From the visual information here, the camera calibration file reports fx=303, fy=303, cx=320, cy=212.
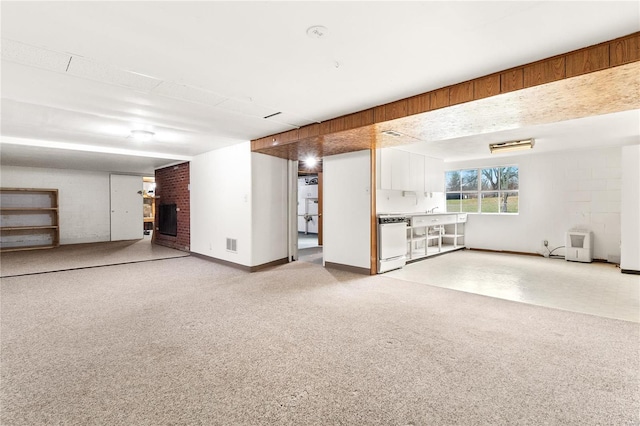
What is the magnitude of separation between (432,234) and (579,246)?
294cm

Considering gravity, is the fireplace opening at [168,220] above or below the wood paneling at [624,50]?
below

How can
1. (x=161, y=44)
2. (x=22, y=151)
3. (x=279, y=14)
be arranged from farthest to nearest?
1. (x=22, y=151)
2. (x=161, y=44)
3. (x=279, y=14)

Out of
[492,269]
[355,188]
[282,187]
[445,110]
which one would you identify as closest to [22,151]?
[282,187]

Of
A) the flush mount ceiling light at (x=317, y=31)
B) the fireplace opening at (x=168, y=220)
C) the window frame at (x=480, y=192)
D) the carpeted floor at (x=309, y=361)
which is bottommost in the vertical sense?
the carpeted floor at (x=309, y=361)

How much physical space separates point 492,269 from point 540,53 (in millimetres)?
4194

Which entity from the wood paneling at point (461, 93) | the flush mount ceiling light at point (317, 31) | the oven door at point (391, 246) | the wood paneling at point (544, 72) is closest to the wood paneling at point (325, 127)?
the wood paneling at point (461, 93)

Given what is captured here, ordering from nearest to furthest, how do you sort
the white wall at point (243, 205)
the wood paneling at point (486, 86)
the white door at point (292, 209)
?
the wood paneling at point (486, 86) → the white wall at point (243, 205) → the white door at point (292, 209)

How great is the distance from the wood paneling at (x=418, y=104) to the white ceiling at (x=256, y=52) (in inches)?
4.9

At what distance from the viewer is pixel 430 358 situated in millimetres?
2324

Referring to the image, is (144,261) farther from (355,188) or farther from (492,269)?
(492,269)

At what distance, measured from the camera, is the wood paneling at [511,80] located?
2.54 metres

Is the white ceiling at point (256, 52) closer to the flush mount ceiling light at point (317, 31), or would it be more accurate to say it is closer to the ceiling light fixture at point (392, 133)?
the flush mount ceiling light at point (317, 31)

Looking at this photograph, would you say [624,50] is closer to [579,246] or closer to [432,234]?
[579,246]

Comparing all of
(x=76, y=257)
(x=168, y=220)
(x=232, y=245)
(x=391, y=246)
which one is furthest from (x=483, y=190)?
(x=76, y=257)
